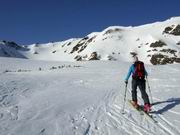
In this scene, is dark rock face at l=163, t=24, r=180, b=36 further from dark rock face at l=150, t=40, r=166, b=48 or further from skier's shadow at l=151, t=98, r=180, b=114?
skier's shadow at l=151, t=98, r=180, b=114

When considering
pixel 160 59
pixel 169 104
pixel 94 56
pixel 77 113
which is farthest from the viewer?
pixel 94 56

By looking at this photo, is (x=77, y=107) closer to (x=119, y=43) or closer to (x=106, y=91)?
(x=106, y=91)

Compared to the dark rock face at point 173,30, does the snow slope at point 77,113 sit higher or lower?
lower

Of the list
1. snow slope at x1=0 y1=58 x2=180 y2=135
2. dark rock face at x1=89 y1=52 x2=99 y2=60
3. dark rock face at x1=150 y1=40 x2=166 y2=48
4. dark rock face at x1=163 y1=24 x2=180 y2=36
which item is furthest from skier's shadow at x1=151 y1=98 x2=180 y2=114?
dark rock face at x1=163 y1=24 x2=180 y2=36

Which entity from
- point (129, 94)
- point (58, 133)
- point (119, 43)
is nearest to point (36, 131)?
point (58, 133)

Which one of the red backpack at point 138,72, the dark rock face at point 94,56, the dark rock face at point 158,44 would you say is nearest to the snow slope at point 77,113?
the red backpack at point 138,72

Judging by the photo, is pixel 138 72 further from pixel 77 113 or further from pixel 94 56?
pixel 94 56

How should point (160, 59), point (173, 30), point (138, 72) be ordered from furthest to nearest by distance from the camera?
point (173, 30) < point (160, 59) < point (138, 72)

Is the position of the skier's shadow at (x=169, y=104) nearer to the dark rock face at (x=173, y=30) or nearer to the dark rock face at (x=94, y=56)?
the dark rock face at (x=94, y=56)

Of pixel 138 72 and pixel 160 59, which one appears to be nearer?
pixel 138 72

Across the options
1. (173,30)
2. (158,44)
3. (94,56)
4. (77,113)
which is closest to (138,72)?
(77,113)

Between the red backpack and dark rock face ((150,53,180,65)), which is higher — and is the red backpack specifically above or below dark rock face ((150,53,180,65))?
above

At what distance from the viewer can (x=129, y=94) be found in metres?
16.7

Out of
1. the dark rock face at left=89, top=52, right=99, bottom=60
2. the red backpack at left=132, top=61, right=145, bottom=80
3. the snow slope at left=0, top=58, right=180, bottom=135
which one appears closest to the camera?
the snow slope at left=0, top=58, right=180, bottom=135
